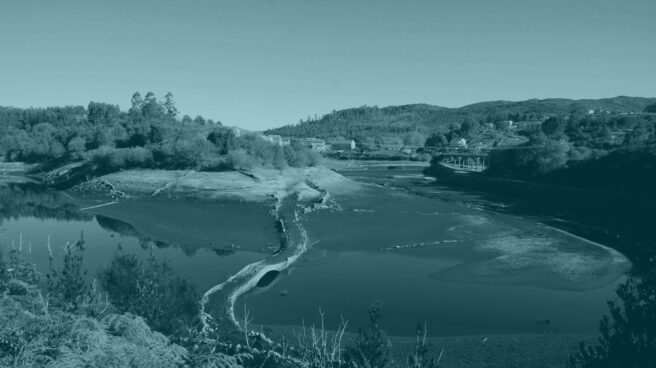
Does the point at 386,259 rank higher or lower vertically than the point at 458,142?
lower

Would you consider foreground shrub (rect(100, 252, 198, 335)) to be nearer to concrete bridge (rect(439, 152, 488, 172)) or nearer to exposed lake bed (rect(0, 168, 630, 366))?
exposed lake bed (rect(0, 168, 630, 366))

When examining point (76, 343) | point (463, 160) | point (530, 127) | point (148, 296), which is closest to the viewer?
point (76, 343)

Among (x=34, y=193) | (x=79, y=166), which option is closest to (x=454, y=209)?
(x=34, y=193)

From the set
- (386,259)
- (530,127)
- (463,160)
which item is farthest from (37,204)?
(530,127)

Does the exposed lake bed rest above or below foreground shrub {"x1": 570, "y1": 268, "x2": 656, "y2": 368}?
below

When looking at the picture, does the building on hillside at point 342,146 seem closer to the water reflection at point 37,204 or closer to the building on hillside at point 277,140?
the building on hillside at point 277,140

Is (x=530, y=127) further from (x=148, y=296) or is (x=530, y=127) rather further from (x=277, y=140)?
(x=148, y=296)

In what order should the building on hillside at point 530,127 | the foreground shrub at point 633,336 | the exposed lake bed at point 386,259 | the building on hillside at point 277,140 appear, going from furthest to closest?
the building on hillside at point 530,127 → the building on hillside at point 277,140 → the exposed lake bed at point 386,259 → the foreground shrub at point 633,336

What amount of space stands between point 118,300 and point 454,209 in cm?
4441

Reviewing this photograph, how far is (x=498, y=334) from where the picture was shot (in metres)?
20.5

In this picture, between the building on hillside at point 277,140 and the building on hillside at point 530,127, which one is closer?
the building on hillside at point 277,140

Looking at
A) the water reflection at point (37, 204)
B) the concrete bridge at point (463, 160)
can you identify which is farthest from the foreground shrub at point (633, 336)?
the concrete bridge at point (463, 160)

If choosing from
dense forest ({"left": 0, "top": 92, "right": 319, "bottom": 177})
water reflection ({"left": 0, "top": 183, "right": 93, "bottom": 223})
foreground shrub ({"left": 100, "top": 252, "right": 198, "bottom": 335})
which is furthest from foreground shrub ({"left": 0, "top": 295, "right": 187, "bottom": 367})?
dense forest ({"left": 0, "top": 92, "right": 319, "bottom": 177})

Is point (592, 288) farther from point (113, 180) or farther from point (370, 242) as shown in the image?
point (113, 180)
